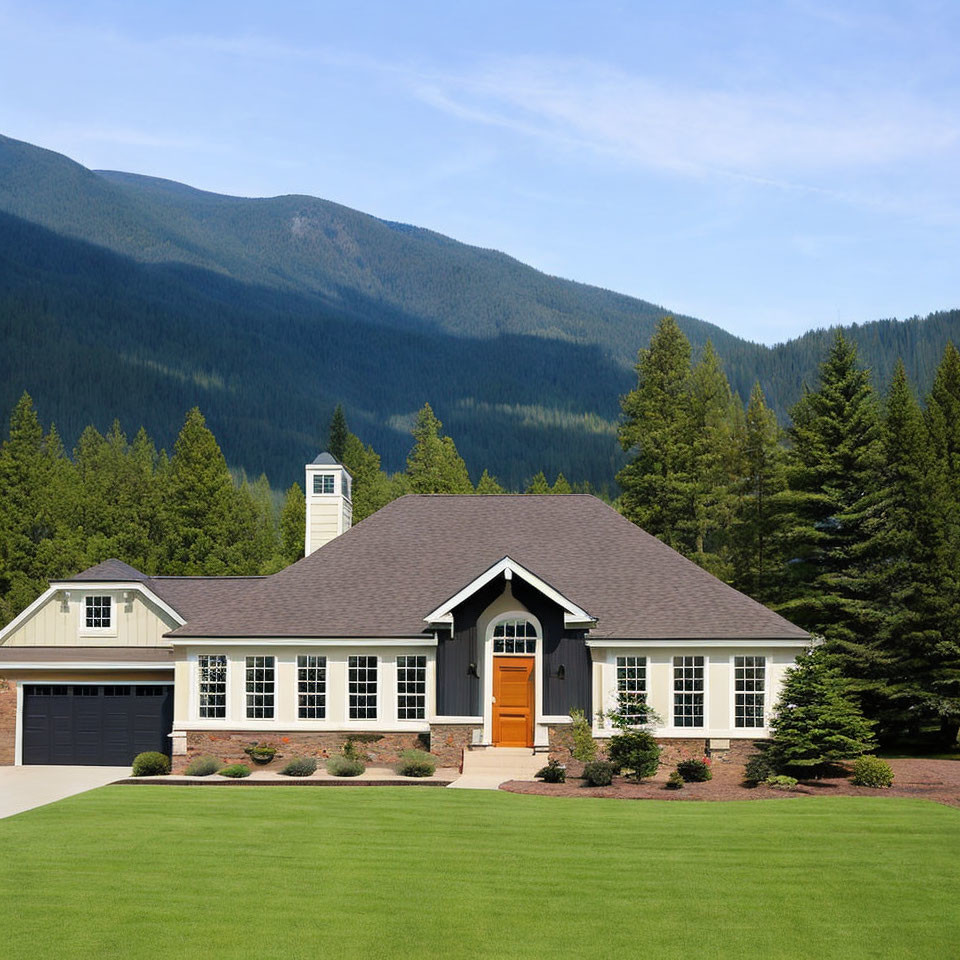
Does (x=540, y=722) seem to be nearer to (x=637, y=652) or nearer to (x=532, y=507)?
(x=637, y=652)

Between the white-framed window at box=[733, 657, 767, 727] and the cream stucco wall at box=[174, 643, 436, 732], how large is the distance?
7.74m

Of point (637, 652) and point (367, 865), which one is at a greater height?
point (637, 652)

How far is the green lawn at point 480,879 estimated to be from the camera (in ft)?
55.5

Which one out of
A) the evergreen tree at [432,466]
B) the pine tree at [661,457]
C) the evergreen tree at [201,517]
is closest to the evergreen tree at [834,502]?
the pine tree at [661,457]

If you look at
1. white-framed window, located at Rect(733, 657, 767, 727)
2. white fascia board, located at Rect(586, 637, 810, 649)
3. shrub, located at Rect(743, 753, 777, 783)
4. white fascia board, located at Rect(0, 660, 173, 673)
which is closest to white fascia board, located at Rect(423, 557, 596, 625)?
white fascia board, located at Rect(586, 637, 810, 649)

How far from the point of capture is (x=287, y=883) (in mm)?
19781

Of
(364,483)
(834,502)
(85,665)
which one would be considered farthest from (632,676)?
(364,483)

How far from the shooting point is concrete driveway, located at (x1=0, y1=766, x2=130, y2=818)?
2847 centimetres

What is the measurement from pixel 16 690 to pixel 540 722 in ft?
50.8

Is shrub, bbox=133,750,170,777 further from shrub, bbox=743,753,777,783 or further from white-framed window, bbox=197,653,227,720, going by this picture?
shrub, bbox=743,753,777,783

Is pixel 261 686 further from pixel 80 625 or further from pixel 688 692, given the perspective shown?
pixel 688 692

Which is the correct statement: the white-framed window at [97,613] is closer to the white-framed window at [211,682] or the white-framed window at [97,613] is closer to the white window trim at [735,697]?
the white-framed window at [211,682]

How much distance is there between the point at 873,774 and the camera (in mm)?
29500

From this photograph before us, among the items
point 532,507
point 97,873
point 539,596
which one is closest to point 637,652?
point 539,596
